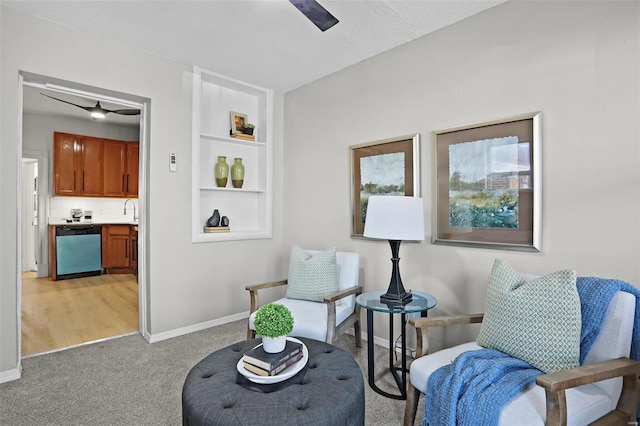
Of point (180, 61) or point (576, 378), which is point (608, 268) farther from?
point (180, 61)

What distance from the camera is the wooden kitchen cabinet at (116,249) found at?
19.9 feet

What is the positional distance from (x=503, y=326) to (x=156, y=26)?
3.11m

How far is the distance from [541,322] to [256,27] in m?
2.70

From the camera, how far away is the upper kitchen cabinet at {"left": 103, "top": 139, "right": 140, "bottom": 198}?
20.0 ft

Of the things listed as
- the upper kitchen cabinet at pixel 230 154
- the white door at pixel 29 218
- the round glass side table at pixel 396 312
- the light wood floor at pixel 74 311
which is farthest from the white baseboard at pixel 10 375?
the white door at pixel 29 218

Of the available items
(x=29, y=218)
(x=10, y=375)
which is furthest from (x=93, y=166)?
(x=10, y=375)

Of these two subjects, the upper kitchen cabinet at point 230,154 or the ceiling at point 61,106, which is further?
the ceiling at point 61,106

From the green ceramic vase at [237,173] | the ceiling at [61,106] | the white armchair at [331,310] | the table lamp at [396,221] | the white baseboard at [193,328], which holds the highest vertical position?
the ceiling at [61,106]

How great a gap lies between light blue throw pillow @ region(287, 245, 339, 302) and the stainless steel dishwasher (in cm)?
475

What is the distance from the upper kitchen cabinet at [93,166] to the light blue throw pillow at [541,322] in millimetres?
5866

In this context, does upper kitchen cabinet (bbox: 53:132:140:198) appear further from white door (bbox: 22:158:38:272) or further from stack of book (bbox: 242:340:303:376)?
stack of book (bbox: 242:340:303:376)

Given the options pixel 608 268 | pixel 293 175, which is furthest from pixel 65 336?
pixel 608 268

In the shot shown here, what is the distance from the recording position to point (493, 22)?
236 cm

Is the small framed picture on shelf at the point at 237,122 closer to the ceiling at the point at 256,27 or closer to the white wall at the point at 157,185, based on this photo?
the white wall at the point at 157,185
